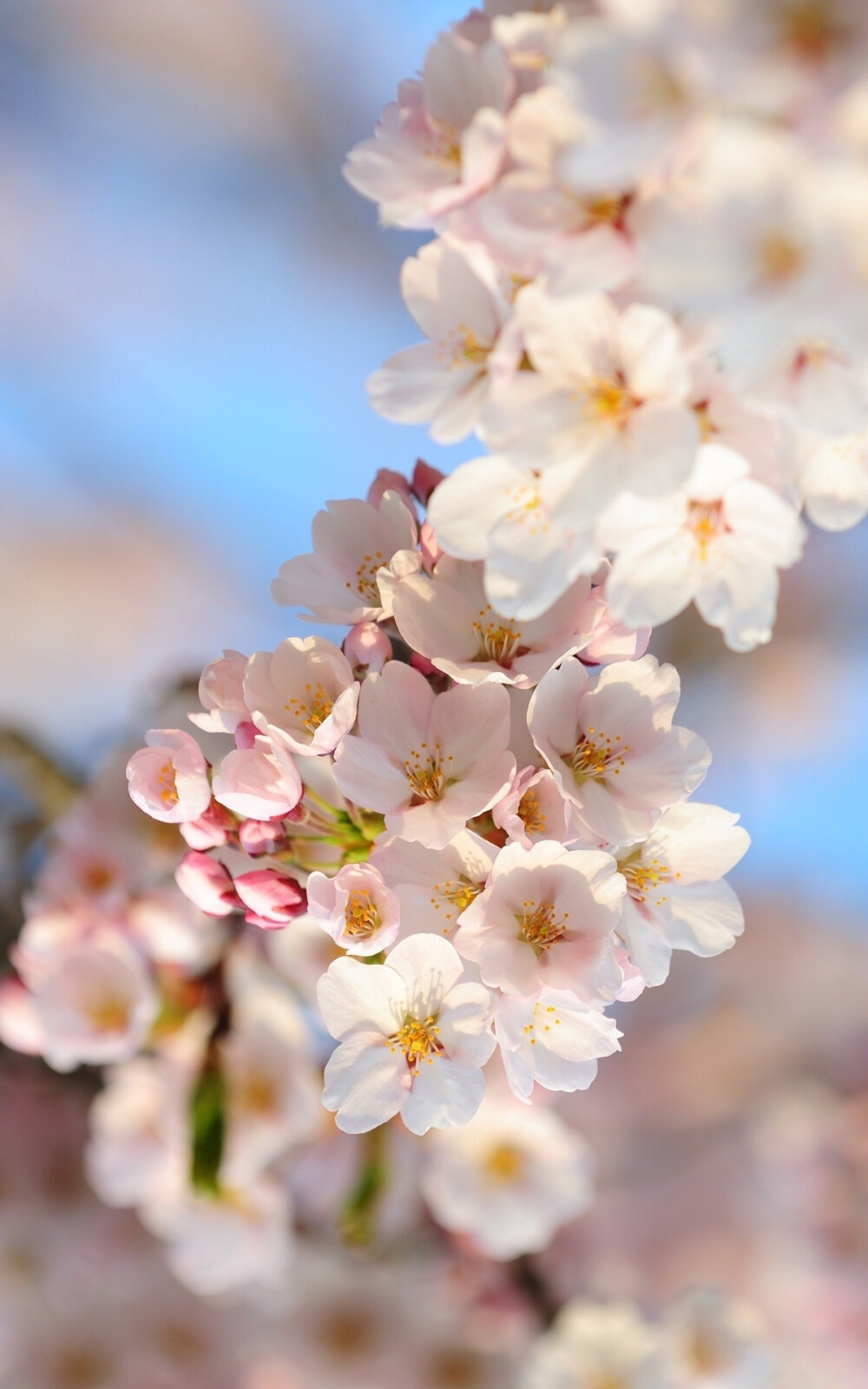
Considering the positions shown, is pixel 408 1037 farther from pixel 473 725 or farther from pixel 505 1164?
pixel 505 1164

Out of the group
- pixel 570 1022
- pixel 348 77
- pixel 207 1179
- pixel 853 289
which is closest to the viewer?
pixel 853 289

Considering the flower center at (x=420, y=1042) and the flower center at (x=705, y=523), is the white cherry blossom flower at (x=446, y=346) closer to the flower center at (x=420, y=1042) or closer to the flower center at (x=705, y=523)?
the flower center at (x=705, y=523)

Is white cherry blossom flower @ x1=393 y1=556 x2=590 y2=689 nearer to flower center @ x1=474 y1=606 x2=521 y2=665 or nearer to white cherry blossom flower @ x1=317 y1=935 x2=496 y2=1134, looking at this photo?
flower center @ x1=474 y1=606 x2=521 y2=665

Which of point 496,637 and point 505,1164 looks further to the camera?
point 505,1164

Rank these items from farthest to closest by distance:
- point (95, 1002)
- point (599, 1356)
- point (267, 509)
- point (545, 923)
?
point (267, 509) → point (599, 1356) → point (95, 1002) → point (545, 923)

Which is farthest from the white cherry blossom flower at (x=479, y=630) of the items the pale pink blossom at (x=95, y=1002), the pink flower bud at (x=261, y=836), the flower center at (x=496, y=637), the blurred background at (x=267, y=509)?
the blurred background at (x=267, y=509)

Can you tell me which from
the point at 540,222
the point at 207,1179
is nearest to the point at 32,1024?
the point at 207,1179

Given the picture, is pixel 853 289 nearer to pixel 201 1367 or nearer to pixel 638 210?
pixel 638 210

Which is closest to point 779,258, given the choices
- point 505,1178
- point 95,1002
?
point 95,1002
